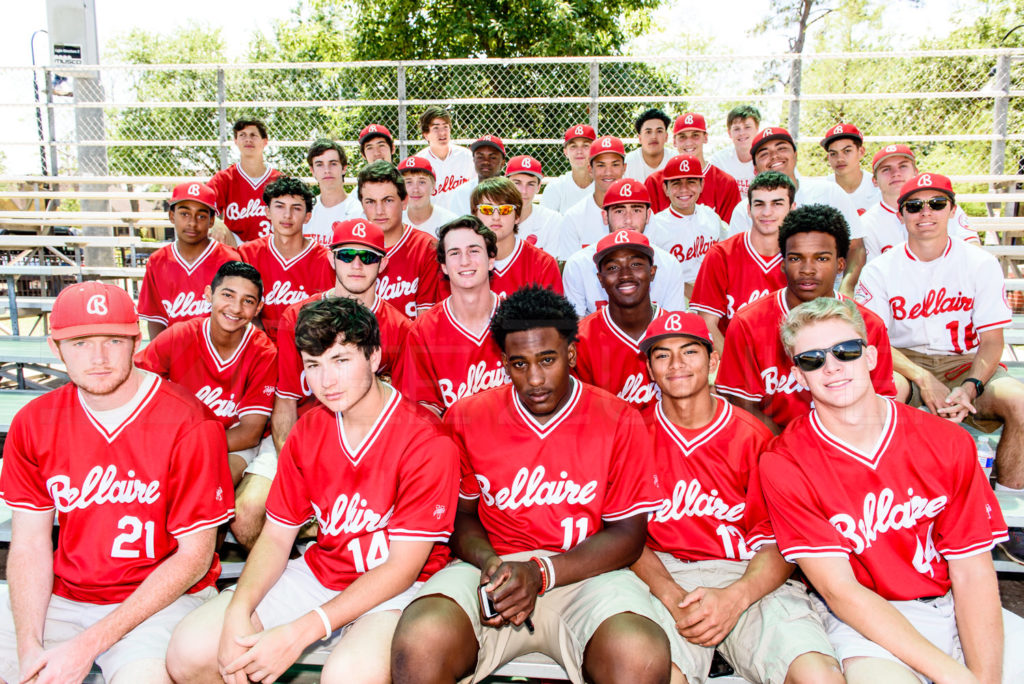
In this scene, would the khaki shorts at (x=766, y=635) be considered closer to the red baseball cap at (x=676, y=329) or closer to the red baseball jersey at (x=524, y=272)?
the red baseball cap at (x=676, y=329)

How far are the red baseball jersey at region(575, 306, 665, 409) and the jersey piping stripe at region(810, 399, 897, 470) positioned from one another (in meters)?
1.11

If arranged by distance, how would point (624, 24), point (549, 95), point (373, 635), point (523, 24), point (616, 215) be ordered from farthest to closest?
point (624, 24), point (523, 24), point (549, 95), point (616, 215), point (373, 635)

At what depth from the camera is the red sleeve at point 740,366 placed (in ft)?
11.2

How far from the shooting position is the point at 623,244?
11.9ft

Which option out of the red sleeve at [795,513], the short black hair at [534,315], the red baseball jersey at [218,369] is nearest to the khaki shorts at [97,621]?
the red baseball jersey at [218,369]

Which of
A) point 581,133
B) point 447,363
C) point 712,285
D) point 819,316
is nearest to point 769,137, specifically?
point 581,133

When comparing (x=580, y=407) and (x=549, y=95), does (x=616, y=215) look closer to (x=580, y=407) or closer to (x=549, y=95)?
(x=580, y=407)

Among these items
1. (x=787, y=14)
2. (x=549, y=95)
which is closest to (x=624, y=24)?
(x=549, y=95)

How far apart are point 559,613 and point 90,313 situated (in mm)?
1881

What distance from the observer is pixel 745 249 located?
14.3 feet

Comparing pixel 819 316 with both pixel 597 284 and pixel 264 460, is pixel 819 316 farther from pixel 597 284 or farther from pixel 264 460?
pixel 264 460

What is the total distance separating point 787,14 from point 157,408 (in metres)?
26.0

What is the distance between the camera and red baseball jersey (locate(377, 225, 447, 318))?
183 inches

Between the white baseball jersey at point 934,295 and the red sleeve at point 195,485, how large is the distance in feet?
11.2
